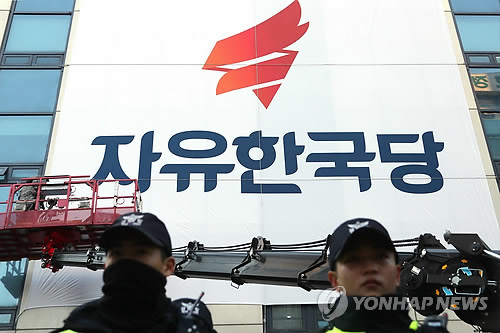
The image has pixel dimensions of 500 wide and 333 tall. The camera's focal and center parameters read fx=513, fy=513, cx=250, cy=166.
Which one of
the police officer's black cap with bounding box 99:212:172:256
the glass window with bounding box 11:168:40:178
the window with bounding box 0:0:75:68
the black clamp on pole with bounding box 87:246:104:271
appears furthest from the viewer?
the window with bounding box 0:0:75:68

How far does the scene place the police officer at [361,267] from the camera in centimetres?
214

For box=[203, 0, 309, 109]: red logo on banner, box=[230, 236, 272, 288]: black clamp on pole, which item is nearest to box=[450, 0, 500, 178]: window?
box=[203, 0, 309, 109]: red logo on banner

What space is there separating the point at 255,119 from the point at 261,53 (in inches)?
82.1

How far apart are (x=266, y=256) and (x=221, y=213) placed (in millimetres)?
3704

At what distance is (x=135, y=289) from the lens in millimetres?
2135

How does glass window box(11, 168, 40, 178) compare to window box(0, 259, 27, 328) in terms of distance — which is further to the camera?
glass window box(11, 168, 40, 178)

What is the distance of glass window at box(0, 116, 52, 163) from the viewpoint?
11906 millimetres

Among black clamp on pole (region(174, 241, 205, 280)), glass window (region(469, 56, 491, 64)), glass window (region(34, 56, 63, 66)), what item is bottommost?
black clamp on pole (region(174, 241, 205, 280))

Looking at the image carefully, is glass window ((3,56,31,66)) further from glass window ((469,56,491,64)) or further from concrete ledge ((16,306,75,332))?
glass window ((469,56,491,64))

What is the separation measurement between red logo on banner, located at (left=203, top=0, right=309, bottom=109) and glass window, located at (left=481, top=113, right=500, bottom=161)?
505 cm

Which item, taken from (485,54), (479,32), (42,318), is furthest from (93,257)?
(479,32)

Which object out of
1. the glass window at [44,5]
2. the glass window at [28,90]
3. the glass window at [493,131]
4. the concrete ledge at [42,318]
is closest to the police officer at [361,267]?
the concrete ledge at [42,318]

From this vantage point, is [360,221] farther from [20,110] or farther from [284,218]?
[20,110]

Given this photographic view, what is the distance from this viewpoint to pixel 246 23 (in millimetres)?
13891
